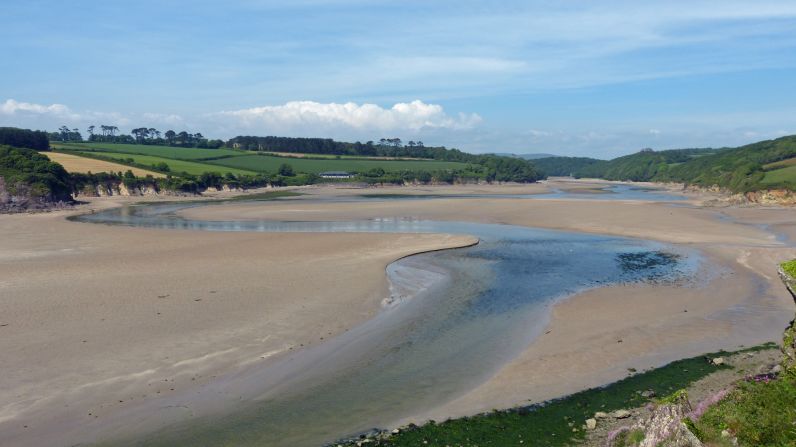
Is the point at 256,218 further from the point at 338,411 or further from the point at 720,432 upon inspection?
the point at 720,432

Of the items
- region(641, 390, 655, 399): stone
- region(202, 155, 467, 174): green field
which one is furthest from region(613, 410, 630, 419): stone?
region(202, 155, 467, 174): green field

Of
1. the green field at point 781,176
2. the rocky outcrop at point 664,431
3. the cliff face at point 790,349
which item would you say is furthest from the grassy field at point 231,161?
the rocky outcrop at point 664,431

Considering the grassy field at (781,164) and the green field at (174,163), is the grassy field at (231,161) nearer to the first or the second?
the green field at (174,163)

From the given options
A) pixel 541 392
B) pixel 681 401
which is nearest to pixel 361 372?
pixel 541 392

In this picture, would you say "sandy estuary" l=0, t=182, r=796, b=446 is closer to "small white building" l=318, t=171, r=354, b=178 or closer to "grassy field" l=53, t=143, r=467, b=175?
"grassy field" l=53, t=143, r=467, b=175

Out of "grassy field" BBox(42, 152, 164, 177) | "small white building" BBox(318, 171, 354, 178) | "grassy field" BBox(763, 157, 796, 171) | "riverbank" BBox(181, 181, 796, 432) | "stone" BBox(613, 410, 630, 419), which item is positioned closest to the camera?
"stone" BBox(613, 410, 630, 419)

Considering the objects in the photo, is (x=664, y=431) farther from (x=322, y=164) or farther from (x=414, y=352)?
(x=322, y=164)
